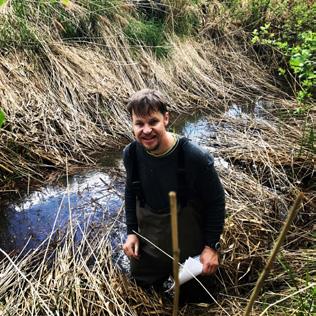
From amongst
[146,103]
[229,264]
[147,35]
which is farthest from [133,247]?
[147,35]

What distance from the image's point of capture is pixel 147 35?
604 centimetres

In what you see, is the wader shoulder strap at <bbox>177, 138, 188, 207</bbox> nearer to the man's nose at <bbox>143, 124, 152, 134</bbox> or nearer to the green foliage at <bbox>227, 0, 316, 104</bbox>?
the man's nose at <bbox>143, 124, 152, 134</bbox>

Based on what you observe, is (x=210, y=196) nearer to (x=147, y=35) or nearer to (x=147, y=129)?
(x=147, y=129)

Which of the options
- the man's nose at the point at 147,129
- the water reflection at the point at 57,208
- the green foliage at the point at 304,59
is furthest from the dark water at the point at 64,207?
the man's nose at the point at 147,129

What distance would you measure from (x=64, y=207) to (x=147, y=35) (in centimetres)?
369

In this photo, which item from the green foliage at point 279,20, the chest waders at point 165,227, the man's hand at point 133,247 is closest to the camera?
the chest waders at point 165,227

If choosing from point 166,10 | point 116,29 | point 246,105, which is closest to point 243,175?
point 246,105

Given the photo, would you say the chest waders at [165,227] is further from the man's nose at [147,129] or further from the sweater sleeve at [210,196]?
the man's nose at [147,129]

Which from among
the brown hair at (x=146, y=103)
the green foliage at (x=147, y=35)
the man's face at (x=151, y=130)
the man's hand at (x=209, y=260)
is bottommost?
the man's hand at (x=209, y=260)

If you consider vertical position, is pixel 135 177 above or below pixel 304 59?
below

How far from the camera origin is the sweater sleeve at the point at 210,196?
195 cm

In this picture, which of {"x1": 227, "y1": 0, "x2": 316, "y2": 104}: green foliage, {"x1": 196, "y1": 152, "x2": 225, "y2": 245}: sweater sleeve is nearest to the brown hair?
{"x1": 196, "y1": 152, "x2": 225, "y2": 245}: sweater sleeve

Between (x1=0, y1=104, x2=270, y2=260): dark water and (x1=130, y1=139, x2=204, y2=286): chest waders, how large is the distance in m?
0.64

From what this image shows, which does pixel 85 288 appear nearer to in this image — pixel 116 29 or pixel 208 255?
pixel 208 255
